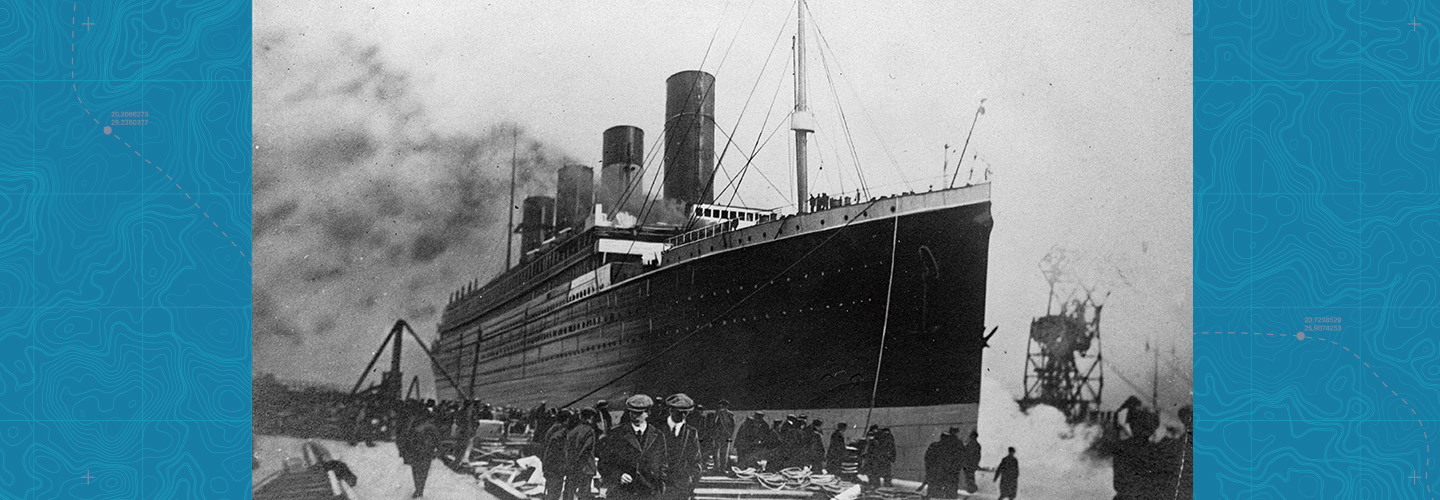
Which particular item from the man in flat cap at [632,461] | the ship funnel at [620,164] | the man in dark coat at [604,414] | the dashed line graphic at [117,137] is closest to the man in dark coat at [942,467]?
the man in flat cap at [632,461]

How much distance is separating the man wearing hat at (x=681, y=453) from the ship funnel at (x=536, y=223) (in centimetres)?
75

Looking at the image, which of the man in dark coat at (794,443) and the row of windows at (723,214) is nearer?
the man in dark coat at (794,443)

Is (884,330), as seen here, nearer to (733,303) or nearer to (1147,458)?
(733,303)

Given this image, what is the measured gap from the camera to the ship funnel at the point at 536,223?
3.08m

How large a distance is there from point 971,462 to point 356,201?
7.83ft

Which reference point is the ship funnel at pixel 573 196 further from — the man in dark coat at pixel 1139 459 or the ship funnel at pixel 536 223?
the man in dark coat at pixel 1139 459

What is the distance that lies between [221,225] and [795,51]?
2.11 metres

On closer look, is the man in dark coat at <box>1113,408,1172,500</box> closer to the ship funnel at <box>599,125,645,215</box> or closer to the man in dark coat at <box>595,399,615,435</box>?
the man in dark coat at <box>595,399,615,435</box>

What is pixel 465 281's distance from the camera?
3.06m

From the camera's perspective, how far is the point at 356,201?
308 centimetres

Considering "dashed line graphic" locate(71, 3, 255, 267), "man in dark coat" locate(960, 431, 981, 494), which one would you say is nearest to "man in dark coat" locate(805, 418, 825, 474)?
"man in dark coat" locate(960, 431, 981, 494)

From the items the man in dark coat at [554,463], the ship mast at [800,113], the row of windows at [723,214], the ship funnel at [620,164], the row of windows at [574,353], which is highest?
the ship mast at [800,113]

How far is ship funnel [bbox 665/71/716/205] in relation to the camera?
313 cm
